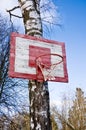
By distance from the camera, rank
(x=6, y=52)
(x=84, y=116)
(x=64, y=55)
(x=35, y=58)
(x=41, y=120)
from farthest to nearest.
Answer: (x=84, y=116)
(x=6, y=52)
(x=64, y=55)
(x=35, y=58)
(x=41, y=120)

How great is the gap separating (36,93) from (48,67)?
21.7 inches

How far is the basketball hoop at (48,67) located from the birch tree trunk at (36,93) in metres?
0.18

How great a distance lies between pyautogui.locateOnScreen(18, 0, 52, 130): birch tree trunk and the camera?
514 cm

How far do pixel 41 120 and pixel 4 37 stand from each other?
15829mm

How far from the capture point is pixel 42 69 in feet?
17.9

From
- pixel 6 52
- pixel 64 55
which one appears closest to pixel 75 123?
pixel 6 52

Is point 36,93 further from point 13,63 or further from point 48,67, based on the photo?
point 13,63

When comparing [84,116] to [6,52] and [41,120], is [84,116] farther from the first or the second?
[41,120]

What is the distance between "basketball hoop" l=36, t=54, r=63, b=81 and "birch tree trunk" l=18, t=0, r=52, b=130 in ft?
0.59

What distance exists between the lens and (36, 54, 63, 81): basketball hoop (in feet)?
17.7

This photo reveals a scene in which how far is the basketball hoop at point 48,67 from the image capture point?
5391mm

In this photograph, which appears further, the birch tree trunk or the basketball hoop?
the basketball hoop

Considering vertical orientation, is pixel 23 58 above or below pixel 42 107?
above

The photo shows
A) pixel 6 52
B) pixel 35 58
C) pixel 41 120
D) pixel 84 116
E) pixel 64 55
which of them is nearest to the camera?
pixel 41 120
